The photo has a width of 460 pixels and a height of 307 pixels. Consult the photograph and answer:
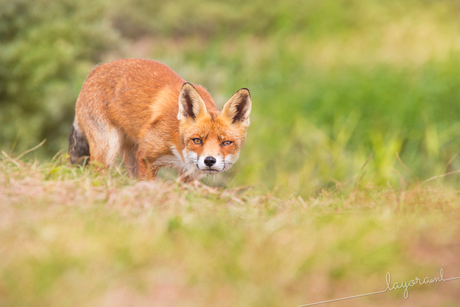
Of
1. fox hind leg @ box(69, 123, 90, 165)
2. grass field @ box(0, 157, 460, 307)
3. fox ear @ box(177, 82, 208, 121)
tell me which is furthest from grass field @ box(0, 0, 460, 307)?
fox ear @ box(177, 82, 208, 121)

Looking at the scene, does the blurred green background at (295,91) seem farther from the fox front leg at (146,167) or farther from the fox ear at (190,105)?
the fox ear at (190,105)

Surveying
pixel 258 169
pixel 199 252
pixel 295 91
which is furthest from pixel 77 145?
pixel 295 91

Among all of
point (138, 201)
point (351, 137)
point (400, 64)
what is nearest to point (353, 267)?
point (138, 201)

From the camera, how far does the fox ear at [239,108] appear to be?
4438 mm

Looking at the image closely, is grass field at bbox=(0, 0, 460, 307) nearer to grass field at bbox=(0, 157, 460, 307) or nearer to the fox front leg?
grass field at bbox=(0, 157, 460, 307)

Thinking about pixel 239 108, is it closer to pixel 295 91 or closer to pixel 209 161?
pixel 209 161

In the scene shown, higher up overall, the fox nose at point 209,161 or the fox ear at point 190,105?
the fox ear at point 190,105

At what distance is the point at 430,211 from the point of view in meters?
3.48

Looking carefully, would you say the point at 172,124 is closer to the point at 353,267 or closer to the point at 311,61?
the point at 353,267

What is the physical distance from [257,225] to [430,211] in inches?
58.8

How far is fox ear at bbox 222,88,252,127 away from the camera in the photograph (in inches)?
175

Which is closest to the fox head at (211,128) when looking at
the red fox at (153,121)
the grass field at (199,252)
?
the red fox at (153,121)

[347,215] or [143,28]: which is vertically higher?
[143,28]

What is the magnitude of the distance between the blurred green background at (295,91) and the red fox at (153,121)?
91.6 inches
